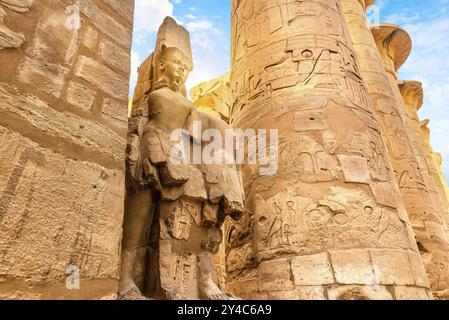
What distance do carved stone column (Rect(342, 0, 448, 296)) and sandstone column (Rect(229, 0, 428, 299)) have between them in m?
2.84

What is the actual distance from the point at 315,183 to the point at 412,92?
8.69 meters

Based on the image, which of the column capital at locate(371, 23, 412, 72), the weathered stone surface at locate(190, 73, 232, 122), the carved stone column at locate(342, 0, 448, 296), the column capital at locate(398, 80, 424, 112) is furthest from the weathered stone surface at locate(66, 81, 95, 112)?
the column capital at locate(398, 80, 424, 112)

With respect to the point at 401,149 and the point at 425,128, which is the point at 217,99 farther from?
the point at 425,128

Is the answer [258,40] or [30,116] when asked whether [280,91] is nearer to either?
[258,40]

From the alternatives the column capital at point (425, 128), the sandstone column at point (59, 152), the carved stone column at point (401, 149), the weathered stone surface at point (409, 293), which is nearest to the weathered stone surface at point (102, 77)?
the sandstone column at point (59, 152)

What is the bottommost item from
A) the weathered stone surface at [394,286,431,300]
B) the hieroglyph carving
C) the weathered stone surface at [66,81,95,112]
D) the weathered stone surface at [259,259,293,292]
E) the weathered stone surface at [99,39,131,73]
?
the weathered stone surface at [394,286,431,300]

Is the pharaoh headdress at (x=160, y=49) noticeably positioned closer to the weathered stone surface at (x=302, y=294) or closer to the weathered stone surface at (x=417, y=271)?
the weathered stone surface at (x=302, y=294)

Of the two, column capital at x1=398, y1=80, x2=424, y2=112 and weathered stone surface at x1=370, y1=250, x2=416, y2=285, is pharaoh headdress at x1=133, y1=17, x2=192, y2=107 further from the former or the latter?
column capital at x1=398, y1=80, x2=424, y2=112

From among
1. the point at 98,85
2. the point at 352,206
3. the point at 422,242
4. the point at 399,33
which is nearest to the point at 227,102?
the point at 399,33

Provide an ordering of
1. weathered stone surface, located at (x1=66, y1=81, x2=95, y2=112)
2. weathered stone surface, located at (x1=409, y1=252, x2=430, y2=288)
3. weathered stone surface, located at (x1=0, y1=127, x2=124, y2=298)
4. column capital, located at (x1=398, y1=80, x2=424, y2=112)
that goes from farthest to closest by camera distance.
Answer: column capital, located at (x1=398, y1=80, x2=424, y2=112)
weathered stone surface, located at (x1=409, y1=252, x2=430, y2=288)
weathered stone surface, located at (x1=66, y1=81, x2=95, y2=112)
weathered stone surface, located at (x1=0, y1=127, x2=124, y2=298)

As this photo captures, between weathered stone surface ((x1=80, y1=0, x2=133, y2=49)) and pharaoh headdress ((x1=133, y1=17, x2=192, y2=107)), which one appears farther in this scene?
pharaoh headdress ((x1=133, y1=17, x2=192, y2=107))

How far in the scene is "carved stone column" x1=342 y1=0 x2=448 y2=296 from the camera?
18.9 ft
